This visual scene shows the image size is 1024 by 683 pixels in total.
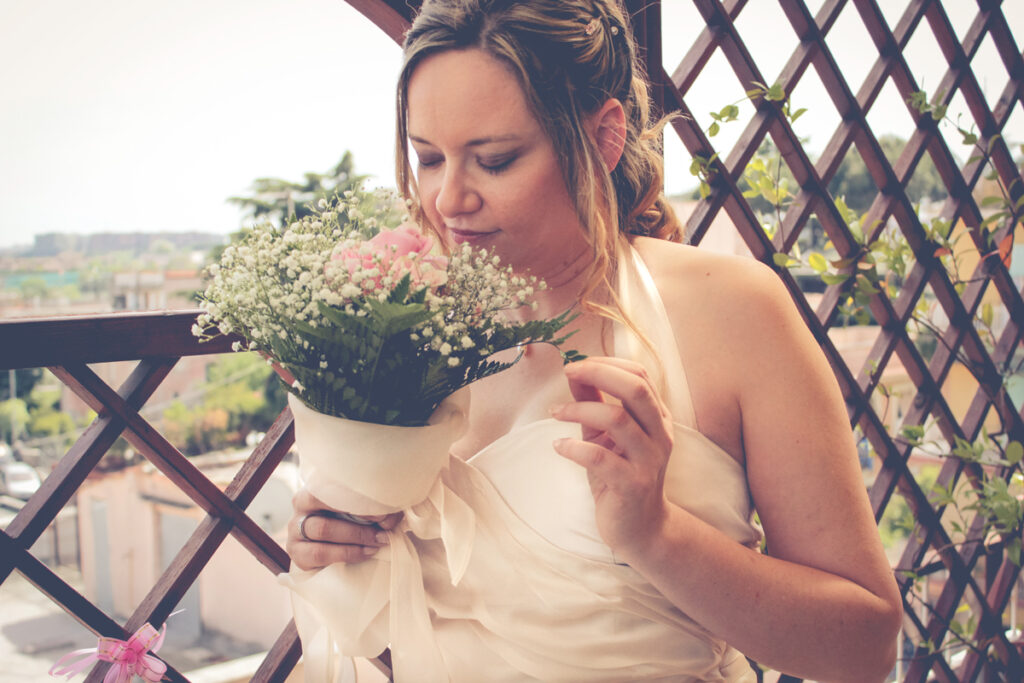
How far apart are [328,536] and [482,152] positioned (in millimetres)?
588

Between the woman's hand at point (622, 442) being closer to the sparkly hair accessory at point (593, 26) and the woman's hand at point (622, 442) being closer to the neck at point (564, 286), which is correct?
the neck at point (564, 286)

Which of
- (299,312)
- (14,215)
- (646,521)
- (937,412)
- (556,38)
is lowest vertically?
(14,215)

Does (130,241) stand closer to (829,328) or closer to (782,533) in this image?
(829,328)

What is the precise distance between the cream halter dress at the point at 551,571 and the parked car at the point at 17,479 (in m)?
23.9

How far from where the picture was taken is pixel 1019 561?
229 centimetres

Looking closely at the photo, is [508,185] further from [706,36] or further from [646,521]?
[706,36]

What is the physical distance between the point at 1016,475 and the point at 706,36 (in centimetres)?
183

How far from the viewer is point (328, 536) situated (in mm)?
1055

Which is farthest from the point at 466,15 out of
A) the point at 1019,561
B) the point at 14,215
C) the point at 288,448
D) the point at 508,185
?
the point at 14,215

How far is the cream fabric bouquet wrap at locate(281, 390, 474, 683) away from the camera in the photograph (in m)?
0.91

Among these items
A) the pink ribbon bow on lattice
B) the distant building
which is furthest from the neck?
the distant building

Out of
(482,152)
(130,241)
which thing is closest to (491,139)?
(482,152)

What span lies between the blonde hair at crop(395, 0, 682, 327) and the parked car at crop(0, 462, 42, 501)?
2408cm

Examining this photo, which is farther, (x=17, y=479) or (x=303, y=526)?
(x=17, y=479)
